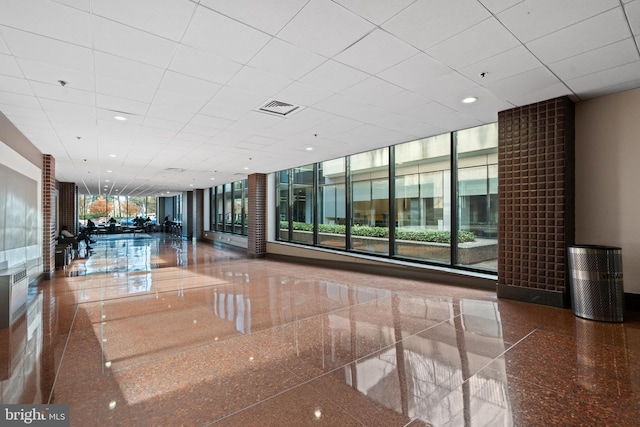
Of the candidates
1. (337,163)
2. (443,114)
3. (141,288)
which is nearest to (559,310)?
(443,114)

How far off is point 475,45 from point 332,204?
672cm

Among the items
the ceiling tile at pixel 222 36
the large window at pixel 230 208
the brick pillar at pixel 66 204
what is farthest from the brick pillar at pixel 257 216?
the brick pillar at pixel 66 204

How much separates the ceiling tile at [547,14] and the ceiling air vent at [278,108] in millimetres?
2777

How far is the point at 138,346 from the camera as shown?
3277 mm

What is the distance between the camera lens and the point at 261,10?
96.5 inches

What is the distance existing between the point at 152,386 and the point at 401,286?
4599 mm

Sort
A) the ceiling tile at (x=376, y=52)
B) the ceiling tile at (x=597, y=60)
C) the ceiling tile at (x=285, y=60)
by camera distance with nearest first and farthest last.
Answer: the ceiling tile at (x=376, y=52), the ceiling tile at (x=285, y=60), the ceiling tile at (x=597, y=60)

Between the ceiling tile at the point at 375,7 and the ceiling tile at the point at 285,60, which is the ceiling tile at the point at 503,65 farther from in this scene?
the ceiling tile at the point at 285,60

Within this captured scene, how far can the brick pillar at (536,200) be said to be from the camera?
4430mm

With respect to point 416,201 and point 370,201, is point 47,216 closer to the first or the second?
point 370,201

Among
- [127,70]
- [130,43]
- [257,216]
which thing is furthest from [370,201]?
[130,43]

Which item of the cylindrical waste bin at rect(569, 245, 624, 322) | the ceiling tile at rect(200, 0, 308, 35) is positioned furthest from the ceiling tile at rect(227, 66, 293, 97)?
the cylindrical waste bin at rect(569, 245, 624, 322)

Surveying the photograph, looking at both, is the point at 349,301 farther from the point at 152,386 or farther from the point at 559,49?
the point at 559,49

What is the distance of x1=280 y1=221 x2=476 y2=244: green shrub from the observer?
630cm
